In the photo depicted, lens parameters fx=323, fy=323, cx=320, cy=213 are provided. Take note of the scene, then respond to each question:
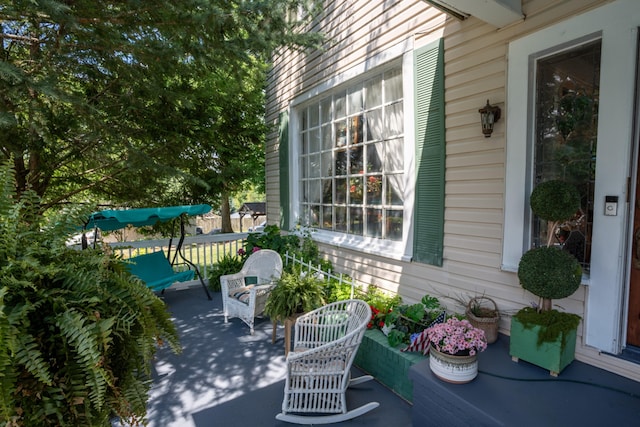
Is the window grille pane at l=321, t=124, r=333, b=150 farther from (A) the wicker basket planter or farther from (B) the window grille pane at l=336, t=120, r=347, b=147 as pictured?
(A) the wicker basket planter

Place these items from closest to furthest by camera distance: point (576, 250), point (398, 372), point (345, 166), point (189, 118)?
point (576, 250) < point (398, 372) < point (345, 166) < point (189, 118)

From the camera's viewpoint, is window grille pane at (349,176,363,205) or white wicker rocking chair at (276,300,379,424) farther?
window grille pane at (349,176,363,205)

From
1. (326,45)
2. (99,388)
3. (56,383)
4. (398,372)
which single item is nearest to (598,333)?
(398,372)

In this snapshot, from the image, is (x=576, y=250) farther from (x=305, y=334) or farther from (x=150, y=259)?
(x=150, y=259)

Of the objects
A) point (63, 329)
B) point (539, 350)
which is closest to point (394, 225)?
point (539, 350)

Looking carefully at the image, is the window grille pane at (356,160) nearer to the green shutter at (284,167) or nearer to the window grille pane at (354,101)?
the window grille pane at (354,101)

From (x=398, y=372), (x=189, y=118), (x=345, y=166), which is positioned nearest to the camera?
(x=398, y=372)

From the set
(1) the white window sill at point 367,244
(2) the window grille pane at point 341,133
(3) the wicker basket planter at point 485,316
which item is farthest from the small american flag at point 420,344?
(2) the window grille pane at point 341,133

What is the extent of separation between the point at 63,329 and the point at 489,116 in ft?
8.97

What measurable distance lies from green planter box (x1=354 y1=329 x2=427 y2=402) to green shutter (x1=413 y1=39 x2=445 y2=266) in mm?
859

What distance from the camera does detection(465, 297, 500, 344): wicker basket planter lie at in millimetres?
2402

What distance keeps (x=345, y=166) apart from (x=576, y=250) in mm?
2624

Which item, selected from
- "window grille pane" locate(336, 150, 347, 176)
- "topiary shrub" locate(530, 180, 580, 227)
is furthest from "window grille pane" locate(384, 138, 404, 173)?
"topiary shrub" locate(530, 180, 580, 227)

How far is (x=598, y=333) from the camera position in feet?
6.53
